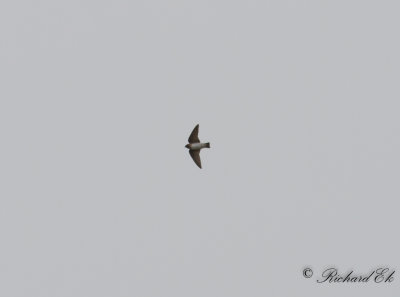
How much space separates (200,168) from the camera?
40.7 m

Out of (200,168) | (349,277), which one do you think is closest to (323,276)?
(349,277)

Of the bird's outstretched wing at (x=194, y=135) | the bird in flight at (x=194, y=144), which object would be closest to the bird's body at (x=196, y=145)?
the bird in flight at (x=194, y=144)

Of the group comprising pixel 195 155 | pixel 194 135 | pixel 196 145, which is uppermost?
pixel 194 135

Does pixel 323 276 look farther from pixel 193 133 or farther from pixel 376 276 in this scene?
pixel 193 133

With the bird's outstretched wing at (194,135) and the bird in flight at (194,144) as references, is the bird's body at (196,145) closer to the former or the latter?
the bird in flight at (194,144)

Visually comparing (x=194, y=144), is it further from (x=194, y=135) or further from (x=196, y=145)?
(x=194, y=135)

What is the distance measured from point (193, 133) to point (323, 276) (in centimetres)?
808

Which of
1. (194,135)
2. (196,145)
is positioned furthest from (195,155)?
(194,135)

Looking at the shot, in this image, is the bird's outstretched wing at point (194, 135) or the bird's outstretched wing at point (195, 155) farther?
the bird's outstretched wing at point (195, 155)

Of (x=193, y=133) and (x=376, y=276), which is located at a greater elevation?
(x=193, y=133)

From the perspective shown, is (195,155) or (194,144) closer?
(194,144)

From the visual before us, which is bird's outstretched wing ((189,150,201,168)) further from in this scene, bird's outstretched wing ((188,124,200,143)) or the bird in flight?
bird's outstretched wing ((188,124,200,143))

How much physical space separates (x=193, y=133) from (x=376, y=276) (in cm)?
963

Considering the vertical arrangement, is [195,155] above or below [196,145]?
below
